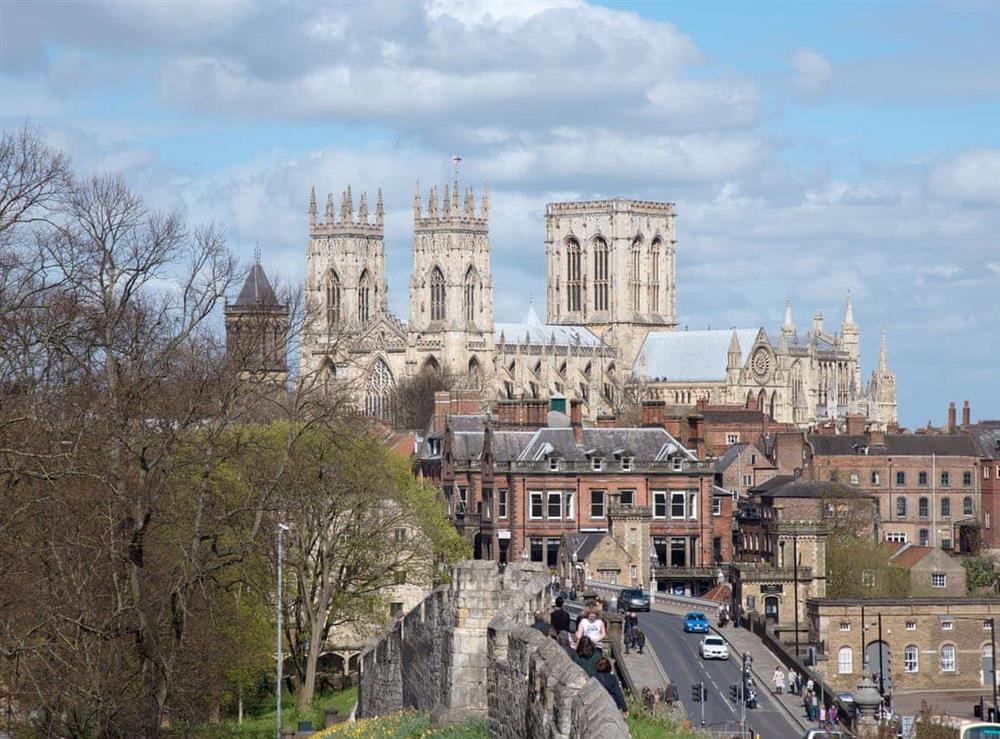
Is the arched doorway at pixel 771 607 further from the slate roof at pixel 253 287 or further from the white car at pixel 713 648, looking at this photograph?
the slate roof at pixel 253 287

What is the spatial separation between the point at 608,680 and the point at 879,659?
169 ft

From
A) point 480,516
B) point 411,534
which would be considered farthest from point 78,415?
point 480,516

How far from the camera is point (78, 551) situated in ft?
117

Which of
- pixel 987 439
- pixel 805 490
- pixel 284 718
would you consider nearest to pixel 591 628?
pixel 284 718

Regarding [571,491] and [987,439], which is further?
[987,439]

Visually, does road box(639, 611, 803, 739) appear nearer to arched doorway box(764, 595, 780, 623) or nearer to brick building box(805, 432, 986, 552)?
arched doorway box(764, 595, 780, 623)

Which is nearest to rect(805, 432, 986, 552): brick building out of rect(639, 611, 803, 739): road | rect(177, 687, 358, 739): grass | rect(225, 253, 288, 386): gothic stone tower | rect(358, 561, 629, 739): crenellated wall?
rect(639, 611, 803, 739): road

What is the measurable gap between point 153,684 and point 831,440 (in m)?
83.8

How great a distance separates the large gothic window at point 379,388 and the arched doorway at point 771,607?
11757 cm

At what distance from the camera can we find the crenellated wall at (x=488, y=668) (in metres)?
18.3

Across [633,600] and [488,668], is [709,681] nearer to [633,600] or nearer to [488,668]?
[633,600]

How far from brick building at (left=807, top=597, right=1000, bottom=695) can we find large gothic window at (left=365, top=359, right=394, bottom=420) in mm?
117413

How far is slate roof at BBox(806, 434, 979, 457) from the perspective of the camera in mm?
114875

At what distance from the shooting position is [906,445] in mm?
115625
